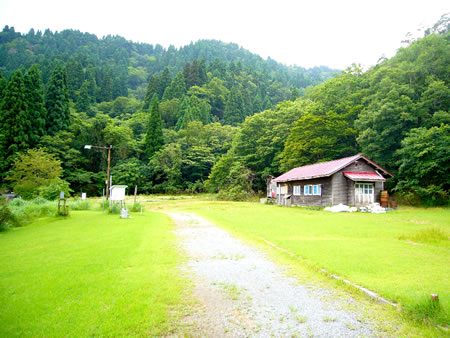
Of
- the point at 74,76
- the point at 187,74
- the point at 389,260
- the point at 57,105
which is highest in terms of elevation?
the point at 187,74

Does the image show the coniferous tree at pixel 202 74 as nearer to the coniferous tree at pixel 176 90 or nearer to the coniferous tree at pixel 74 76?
the coniferous tree at pixel 176 90

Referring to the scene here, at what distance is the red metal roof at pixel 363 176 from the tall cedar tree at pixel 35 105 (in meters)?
44.0

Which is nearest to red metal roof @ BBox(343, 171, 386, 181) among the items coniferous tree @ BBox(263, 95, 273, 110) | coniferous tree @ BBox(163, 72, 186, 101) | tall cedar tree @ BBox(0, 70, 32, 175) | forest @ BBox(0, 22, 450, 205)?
forest @ BBox(0, 22, 450, 205)

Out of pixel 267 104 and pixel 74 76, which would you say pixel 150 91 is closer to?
pixel 74 76

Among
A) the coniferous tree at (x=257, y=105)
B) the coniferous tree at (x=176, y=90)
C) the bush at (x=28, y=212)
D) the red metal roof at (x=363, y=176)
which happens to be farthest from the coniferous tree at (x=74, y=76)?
the red metal roof at (x=363, y=176)

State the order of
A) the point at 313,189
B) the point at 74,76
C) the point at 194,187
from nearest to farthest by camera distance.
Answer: the point at 313,189, the point at 194,187, the point at 74,76

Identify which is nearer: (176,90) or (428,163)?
(428,163)

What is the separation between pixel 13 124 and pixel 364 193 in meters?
46.6

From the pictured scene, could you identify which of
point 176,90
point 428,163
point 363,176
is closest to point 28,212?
point 363,176

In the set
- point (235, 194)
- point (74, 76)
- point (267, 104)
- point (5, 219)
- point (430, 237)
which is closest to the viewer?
point (430, 237)

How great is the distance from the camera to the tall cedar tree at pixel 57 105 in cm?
4598

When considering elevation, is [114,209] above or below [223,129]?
below

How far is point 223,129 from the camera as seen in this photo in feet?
188

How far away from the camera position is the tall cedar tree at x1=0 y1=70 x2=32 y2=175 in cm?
3653
